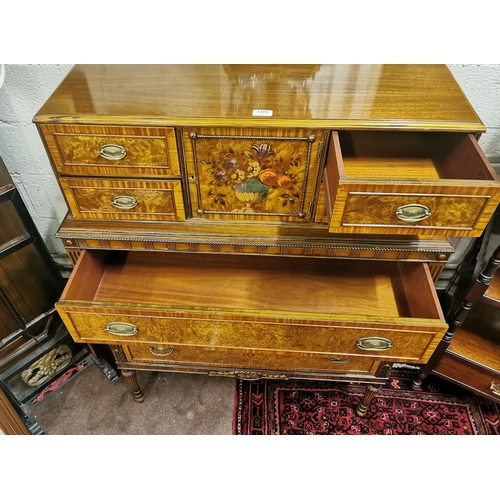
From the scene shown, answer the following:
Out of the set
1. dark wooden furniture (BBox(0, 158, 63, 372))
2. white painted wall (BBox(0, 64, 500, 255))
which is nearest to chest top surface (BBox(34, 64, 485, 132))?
white painted wall (BBox(0, 64, 500, 255))

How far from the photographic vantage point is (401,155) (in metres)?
1.08

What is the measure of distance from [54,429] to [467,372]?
4.73 feet

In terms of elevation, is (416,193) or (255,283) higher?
(416,193)

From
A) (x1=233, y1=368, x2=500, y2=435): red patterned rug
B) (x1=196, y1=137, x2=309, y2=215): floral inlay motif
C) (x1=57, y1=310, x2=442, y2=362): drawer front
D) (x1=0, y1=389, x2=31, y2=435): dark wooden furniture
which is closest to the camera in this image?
(x1=196, y1=137, x2=309, y2=215): floral inlay motif

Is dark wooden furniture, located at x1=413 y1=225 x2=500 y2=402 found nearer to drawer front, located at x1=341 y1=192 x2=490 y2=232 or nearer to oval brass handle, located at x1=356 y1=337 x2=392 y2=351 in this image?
oval brass handle, located at x1=356 y1=337 x2=392 y2=351

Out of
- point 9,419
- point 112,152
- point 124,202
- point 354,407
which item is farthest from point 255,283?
point 9,419

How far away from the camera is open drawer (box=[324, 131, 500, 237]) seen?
84 cm

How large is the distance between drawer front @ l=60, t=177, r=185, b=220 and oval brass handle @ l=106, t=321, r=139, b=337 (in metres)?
0.28

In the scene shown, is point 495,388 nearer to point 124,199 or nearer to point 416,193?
point 416,193

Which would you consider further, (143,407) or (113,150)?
(143,407)

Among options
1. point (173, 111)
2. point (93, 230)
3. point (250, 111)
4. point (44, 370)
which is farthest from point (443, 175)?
point (44, 370)

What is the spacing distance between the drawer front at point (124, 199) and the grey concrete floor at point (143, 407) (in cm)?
78

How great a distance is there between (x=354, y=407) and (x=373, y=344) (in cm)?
55

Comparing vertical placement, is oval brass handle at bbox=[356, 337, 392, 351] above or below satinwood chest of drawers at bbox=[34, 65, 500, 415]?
below
